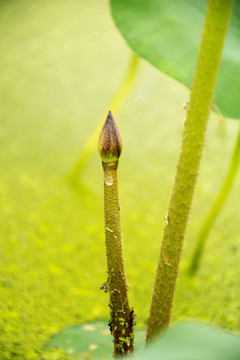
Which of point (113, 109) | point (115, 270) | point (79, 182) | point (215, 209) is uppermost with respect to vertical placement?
point (113, 109)

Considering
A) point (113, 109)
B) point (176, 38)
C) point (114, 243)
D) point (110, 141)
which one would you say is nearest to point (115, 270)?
point (114, 243)

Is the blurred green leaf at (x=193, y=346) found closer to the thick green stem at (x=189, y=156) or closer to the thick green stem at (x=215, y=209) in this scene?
the thick green stem at (x=189, y=156)

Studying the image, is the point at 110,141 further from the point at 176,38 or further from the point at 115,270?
the point at 176,38

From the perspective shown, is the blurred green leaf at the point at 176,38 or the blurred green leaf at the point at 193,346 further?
the blurred green leaf at the point at 176,38

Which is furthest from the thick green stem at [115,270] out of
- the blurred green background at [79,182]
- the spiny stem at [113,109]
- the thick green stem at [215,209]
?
the spiny stem at [113,109]

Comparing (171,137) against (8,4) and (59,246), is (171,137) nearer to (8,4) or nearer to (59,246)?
(59,246)

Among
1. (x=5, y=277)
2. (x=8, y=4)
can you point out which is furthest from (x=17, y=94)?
(x=5, y=277)

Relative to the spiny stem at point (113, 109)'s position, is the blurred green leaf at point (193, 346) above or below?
below

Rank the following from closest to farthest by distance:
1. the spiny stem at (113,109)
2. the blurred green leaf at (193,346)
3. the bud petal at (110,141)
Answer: the blurred green leaf at (193,346) → the bud petal at (110,141) → the spiny stem at (113,109)
